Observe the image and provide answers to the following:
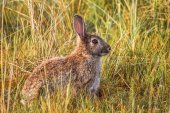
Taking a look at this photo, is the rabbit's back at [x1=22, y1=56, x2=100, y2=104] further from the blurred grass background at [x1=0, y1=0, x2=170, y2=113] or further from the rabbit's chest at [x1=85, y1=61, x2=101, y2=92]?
the blurred grass background at [x1=0, y1=0, x2=170, y2=113]

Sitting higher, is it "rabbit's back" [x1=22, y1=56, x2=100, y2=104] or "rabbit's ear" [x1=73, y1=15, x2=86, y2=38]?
"rabbit's ear" [x1=73, y1=15, x2=86, y2=38]

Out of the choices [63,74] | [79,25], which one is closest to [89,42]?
[79,25]

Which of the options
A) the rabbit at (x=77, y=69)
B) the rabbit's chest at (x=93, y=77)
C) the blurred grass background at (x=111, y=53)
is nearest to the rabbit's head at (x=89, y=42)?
the rabbit at (x=77, y=69)

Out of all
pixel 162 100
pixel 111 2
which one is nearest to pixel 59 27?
pixel 111 2

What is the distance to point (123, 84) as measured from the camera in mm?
5984

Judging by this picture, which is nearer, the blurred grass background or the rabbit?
the blurred grass background

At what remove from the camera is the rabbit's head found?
5.94 meters

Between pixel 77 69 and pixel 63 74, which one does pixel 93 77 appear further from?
pixel 63 74

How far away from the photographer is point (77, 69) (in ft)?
19.3

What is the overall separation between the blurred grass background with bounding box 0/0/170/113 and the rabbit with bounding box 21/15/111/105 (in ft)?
0.45

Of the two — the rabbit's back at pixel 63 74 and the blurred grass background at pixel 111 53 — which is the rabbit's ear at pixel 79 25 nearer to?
the rabbit's back at pixel 63 74

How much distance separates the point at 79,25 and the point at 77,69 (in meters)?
0.43

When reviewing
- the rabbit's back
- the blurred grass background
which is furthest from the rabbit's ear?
the blurred grass background

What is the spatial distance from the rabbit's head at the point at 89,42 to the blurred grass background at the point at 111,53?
0.25 m
